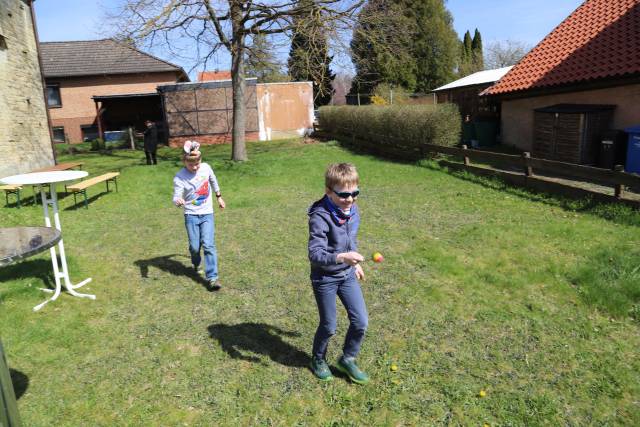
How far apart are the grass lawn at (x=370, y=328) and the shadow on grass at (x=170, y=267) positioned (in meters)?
0.03

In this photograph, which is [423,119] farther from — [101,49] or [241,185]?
[101,49]

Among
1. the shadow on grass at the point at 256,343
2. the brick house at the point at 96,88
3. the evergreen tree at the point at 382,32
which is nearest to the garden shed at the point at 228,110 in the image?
the brick house at the point at 96,88

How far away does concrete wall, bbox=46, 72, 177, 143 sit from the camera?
29953 mm

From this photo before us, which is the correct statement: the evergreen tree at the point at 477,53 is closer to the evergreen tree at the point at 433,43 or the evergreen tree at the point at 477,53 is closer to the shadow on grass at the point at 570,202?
the evergreen tree at the point at 433,43

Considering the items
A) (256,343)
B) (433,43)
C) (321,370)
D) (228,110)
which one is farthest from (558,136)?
(433,43)

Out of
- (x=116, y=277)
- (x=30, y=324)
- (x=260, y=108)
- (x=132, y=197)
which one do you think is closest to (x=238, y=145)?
(x=132, y=197)

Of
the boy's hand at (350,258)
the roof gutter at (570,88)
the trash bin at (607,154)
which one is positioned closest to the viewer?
the boy's hand at (350,258)

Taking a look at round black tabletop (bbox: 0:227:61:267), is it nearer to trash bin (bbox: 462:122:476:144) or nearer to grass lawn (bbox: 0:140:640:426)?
grass lawn (bbox: 0:140:640:426)

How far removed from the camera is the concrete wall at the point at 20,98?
47.3ft

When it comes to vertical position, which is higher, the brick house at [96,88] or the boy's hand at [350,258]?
the brick house at [96,88]

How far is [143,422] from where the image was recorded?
3.29 m

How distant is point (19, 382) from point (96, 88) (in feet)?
101

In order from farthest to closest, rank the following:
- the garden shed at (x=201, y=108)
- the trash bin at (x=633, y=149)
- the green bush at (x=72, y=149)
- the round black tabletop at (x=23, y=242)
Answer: the garden shed at (x=201, y=108) → the green bush at (x=72, y=149) → the trash bin at (x=633, y=149) → the round black tabletop at (x=23, y=242)

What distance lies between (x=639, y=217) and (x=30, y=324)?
8.60 meters
